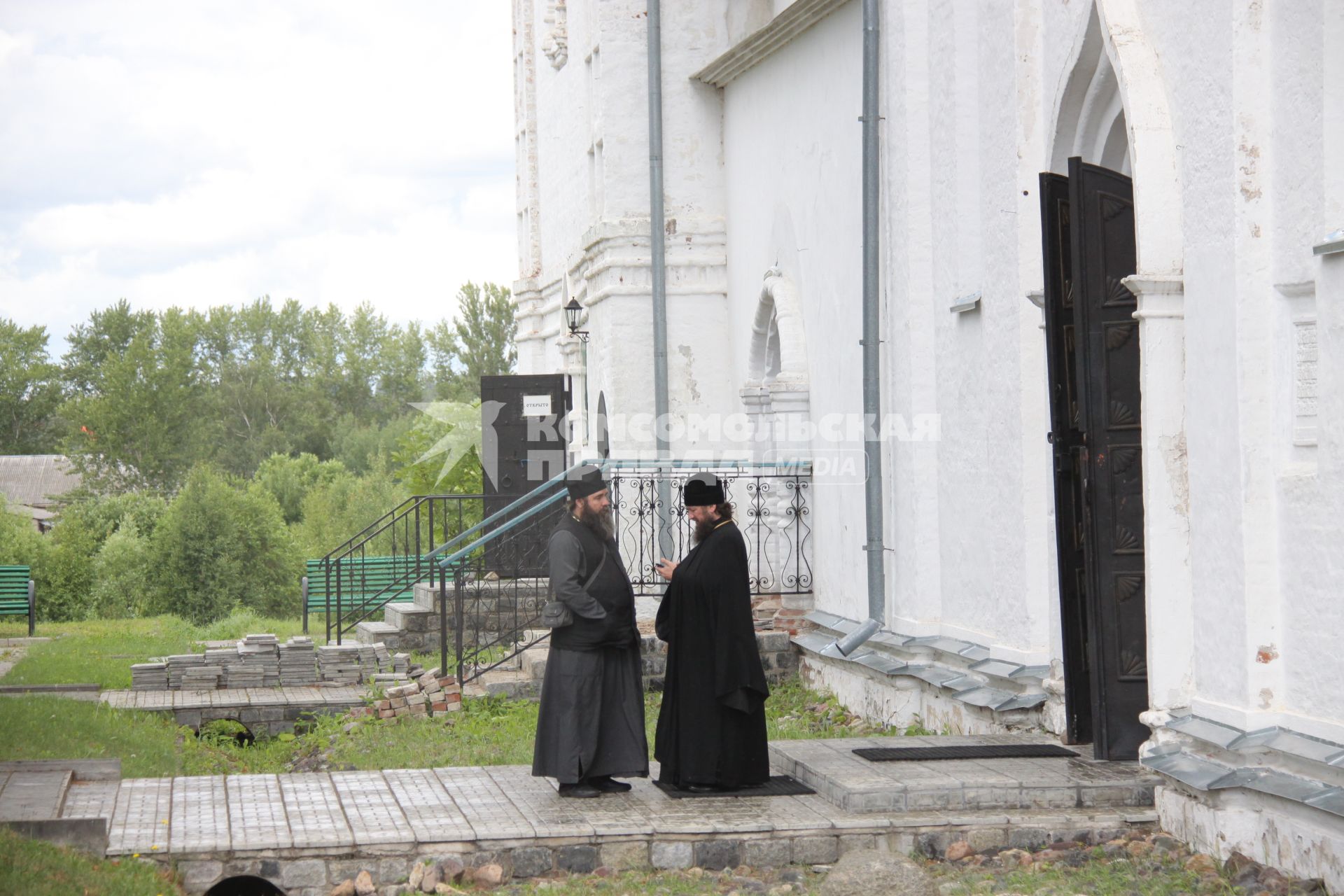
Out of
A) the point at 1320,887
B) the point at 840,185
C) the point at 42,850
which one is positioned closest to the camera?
the point at 1320,887

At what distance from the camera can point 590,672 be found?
23.7ft

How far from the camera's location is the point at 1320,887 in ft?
17.4

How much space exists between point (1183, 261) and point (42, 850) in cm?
526

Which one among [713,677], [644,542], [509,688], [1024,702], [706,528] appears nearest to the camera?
[713,677]

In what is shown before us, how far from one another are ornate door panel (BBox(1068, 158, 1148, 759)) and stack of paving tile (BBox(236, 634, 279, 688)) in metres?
8.14

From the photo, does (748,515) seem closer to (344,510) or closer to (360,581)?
(360,581)

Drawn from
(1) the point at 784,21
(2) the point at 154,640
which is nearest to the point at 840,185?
(1) the point at 784,21

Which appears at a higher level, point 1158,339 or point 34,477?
point 1158,339

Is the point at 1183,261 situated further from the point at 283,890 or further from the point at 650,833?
the point at 283,890

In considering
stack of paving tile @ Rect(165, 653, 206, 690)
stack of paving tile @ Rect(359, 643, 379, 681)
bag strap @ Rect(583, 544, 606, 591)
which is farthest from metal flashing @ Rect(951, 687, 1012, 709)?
stack of paving tile @ Rect(165, 653, 206, 690)

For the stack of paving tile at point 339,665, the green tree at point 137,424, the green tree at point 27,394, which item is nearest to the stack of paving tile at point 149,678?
the stack of paving tile at point 339,665

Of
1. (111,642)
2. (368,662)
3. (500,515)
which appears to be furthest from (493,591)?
(111,642)

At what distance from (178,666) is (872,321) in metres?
6.84

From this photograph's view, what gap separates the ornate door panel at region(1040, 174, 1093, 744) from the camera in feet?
24.0
